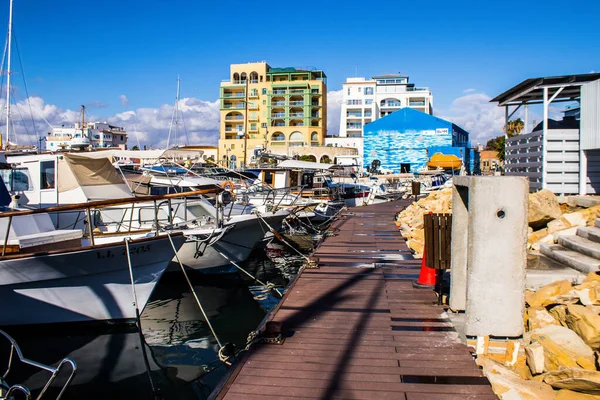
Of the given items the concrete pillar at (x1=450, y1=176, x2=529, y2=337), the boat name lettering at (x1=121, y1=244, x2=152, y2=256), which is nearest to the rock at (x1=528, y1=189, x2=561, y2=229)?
the concrete pillar at (x1=450, y1=176, x2=529, y2=337)

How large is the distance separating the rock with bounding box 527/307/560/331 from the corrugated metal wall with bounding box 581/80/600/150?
7250mm

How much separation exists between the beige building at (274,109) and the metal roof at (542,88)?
216 feet

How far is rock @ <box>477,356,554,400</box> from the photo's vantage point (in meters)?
4.96

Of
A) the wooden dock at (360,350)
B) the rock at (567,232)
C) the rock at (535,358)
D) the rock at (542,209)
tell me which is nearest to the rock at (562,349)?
the rock at (535,358)

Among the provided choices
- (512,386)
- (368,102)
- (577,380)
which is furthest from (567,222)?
(368,102)

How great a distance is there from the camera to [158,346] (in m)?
9.91

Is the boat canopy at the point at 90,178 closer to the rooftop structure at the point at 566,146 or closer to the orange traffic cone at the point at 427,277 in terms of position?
the orange traffic cone at the point at 427,277

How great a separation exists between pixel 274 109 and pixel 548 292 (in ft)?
264

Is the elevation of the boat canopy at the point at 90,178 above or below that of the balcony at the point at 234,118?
below

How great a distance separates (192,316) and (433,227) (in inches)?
271

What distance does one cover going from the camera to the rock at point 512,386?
4.96m

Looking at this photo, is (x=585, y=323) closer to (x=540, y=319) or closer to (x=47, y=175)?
(x=540, y=319)

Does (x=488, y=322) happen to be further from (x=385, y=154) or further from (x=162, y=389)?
(x=385, y=154)

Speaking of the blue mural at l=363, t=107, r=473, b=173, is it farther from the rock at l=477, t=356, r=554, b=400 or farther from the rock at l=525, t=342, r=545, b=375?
the rock at l=477, t=356, r=554, b=400
